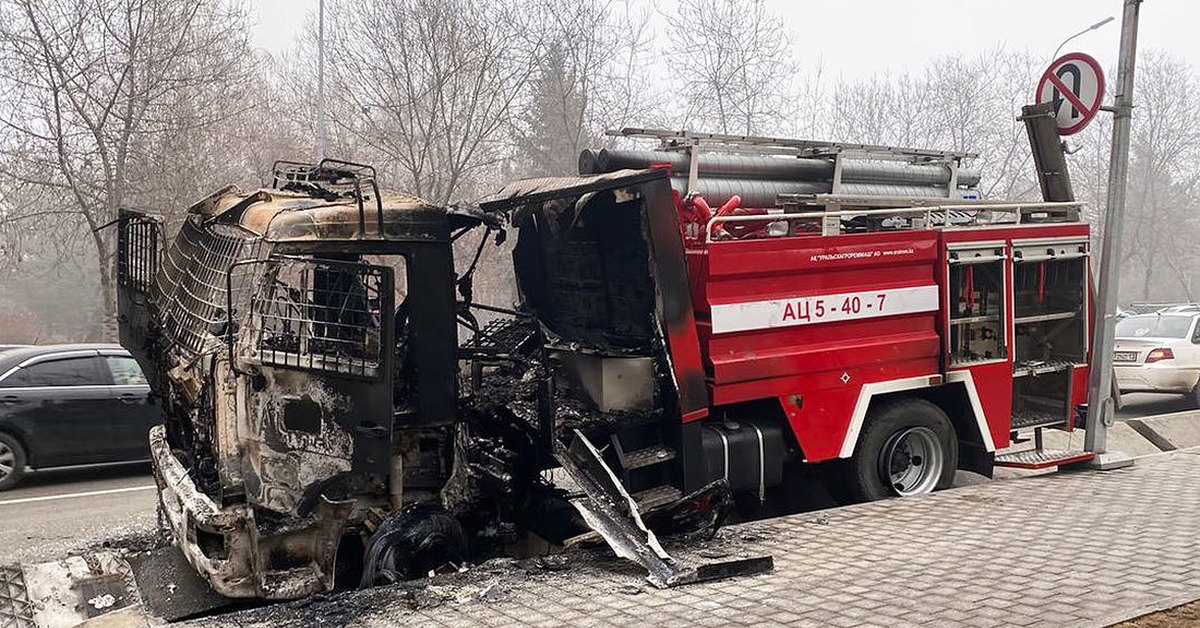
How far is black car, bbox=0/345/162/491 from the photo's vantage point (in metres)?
9.43

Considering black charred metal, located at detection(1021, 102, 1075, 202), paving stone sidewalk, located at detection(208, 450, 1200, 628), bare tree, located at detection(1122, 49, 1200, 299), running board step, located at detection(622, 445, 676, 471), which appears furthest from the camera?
bare tree, located at detection(1122, 49, 1200, 299)

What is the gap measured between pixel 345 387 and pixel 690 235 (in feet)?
9.64

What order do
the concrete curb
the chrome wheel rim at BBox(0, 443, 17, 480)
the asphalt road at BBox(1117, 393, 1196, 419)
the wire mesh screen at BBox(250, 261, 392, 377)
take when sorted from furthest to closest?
the asphalt road at BBox(1117, 393, 1196, 419), the chrome wheel rim at BBox(0, 443, 17, 480), the wire mesh screen at BBox(250, 261, 392, 377), the concrete curb

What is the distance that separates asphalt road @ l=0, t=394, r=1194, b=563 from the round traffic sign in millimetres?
3473

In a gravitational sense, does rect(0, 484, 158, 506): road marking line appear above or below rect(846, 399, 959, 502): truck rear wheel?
below

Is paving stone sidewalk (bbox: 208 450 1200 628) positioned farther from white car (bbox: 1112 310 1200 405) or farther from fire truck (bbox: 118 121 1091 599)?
white car (bbox: 1112 310 1200 405)

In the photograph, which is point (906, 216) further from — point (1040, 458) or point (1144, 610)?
point (1144, 610)

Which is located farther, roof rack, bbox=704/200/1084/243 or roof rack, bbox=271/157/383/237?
roof rack, bbox=704/200/1084/243

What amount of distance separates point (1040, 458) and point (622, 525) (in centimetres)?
469

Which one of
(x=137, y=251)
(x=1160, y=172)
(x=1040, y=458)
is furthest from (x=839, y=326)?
(x=1160, y=172)

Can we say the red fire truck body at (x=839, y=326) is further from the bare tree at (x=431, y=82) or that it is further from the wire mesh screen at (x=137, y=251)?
the bare tree at (x=431, y=82)

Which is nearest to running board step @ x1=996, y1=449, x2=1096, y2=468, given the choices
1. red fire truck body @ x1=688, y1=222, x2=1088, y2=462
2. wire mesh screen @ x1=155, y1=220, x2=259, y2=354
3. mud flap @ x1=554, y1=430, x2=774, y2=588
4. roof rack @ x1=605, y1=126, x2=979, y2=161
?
red fire truck body @ x1=688, y1=222, x2=1088, y2=462

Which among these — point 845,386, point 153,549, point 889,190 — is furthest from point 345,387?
point 889,190

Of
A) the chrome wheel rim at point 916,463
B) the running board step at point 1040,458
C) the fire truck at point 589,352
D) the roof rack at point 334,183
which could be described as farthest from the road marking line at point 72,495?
the running board step at point 1040,458
